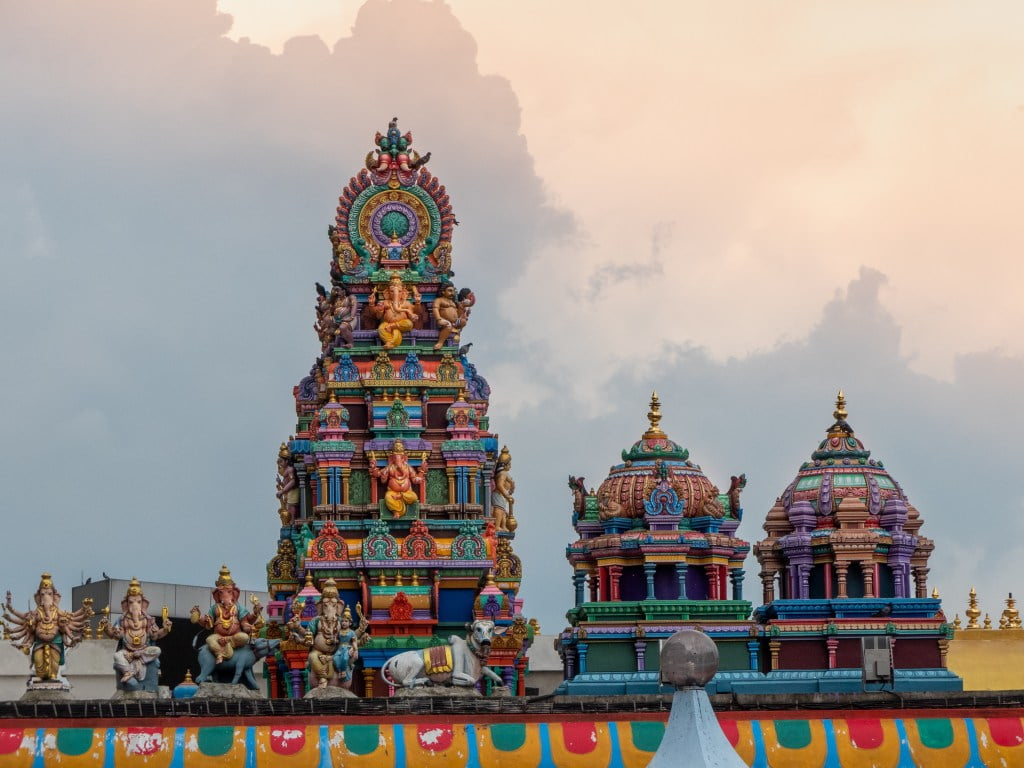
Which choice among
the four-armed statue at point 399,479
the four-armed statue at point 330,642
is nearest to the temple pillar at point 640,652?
the four-armed statue at point 399,479

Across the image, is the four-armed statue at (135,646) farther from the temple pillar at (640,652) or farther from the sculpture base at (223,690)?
the temple pillar at (640,652)

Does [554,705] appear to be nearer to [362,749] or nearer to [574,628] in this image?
[362,749]

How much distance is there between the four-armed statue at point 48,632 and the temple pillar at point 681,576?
887 inches

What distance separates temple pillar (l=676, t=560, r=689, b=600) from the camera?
208ft

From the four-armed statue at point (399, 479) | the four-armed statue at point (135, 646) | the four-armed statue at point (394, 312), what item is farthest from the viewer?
the four-armed statue at point (394, 312)

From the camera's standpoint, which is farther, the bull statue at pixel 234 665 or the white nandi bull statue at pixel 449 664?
the white nandi bull statue at pixel 449 664

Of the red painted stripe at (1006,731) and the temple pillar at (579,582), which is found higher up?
the temple pillar at (579,582)

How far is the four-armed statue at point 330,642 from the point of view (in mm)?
45812

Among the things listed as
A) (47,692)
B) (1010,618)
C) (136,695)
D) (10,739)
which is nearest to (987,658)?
(1010,618)

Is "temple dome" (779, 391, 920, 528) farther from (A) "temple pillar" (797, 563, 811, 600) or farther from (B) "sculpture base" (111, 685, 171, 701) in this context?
(B) "sculpture base" (111, 685, 171, 701)

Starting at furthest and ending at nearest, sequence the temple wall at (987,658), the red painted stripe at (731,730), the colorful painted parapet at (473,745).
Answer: the temple wall at (987,658)
the red painted stripe at (731,730)
the colorful painted parapet at (473,745)

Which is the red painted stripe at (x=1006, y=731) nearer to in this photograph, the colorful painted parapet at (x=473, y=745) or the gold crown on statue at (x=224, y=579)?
the colorful painted parapet at (x=473, y=745)

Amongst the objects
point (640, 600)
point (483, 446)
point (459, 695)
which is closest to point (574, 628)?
point (640, 600)

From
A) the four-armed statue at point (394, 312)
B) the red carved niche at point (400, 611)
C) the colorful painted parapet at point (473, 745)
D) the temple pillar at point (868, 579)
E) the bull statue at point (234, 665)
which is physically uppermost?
the four-armed statue at point (394, 312)
